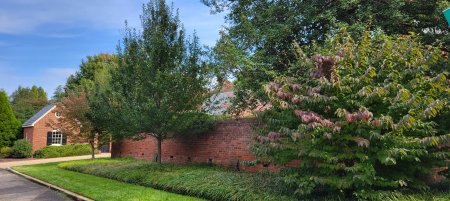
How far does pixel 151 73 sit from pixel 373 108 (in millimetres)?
8548

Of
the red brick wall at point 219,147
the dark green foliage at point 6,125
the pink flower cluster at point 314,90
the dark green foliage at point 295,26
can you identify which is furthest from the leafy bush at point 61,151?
the pink flower cluster at point 314,90

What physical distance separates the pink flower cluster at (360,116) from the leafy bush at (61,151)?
114 feet

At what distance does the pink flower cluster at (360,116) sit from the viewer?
6921mm

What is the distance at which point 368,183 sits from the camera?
715 cm

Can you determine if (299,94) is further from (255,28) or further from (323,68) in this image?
(255,28)

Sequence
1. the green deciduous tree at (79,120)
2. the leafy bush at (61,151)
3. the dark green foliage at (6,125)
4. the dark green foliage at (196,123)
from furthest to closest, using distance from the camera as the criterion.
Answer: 1. the dark green foliage at (6,125)
2. the leafy bush at (61,151)
3. the green deciduous tree at (79,120)
4. the dark green foliage at (196,123)

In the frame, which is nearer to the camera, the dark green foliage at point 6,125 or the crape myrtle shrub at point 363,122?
the crape myrtle shrub at point 363,122

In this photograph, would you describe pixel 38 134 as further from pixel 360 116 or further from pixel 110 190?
pixel 360 116

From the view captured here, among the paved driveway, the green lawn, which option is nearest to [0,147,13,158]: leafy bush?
the paved driveway

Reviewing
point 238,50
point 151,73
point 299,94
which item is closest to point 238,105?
point 238,50

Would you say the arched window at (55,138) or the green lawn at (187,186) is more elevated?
the arched window at (55,138)

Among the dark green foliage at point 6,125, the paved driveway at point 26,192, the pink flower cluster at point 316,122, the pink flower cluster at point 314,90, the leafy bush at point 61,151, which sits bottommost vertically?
the paved driveway at point 26,192

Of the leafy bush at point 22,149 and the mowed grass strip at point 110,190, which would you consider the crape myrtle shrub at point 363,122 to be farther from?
the leafy bush at point 22,149

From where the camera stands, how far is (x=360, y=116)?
22.8 ft
